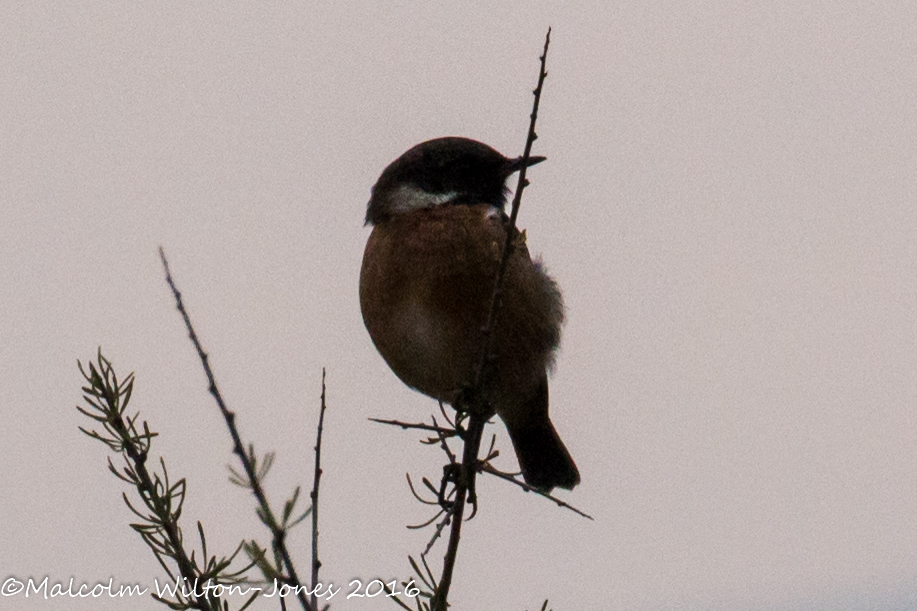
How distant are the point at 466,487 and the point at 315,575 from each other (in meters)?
0.47

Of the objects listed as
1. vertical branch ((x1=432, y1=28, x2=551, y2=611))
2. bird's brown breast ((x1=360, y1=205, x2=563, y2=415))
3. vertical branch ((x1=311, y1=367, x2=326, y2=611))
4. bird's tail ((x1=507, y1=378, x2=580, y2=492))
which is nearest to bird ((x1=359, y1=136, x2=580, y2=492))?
bird's brown breast ((x1=360, y1=205, x2=563, y2=415))

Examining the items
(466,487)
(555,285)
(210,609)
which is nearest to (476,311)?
(555,285)

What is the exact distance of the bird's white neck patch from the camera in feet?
18.1

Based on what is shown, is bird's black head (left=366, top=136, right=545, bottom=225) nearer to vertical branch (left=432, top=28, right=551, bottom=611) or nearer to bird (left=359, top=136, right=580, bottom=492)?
bird (left=359, top=136, right=580, bottom=492)

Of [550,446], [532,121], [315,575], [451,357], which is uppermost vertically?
[532,121]

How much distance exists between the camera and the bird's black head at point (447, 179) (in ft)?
18.6

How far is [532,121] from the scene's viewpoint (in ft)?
8.30

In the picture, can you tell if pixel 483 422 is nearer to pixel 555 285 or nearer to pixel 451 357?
pixel 451 357

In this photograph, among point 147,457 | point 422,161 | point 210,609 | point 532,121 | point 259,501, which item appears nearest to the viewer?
point 259,501

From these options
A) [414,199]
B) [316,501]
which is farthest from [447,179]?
[316,501]

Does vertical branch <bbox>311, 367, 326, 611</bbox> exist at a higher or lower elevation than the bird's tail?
higher

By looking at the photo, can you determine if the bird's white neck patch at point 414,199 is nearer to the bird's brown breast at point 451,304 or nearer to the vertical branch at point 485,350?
the bird's brown breast at point 451,304

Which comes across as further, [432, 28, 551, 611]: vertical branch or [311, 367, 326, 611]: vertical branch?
[432, 28, 551, 611]: vertical branch

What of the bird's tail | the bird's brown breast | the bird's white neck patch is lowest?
the bird's tail
